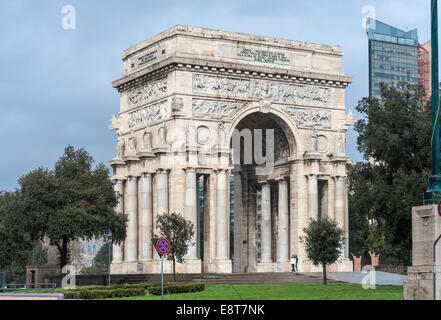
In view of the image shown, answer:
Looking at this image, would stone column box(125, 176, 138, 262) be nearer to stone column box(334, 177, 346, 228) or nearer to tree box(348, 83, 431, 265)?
stone column box(334, 177, 346, 228)

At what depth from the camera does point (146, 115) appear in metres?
71.0

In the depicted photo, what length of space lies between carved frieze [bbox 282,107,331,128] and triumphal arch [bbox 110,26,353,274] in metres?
0.09

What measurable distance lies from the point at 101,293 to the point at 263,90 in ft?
102

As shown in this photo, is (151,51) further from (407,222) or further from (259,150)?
(407,222)

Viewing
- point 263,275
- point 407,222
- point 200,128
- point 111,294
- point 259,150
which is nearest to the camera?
point 111,294

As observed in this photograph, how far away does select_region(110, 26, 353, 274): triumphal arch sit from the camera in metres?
66.8

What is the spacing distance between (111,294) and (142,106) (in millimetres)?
29884

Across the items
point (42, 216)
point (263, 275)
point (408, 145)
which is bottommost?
point (263, 275)

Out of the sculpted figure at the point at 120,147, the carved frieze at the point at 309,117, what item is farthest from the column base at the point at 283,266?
the sculpted figure at the point at 120,147

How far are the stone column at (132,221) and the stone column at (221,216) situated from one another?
7613 millimetres

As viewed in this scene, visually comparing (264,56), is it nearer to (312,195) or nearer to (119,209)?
(312,195)

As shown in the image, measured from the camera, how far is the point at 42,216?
210 feet

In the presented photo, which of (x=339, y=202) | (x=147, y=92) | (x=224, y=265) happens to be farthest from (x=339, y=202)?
(x=147, y=92)
